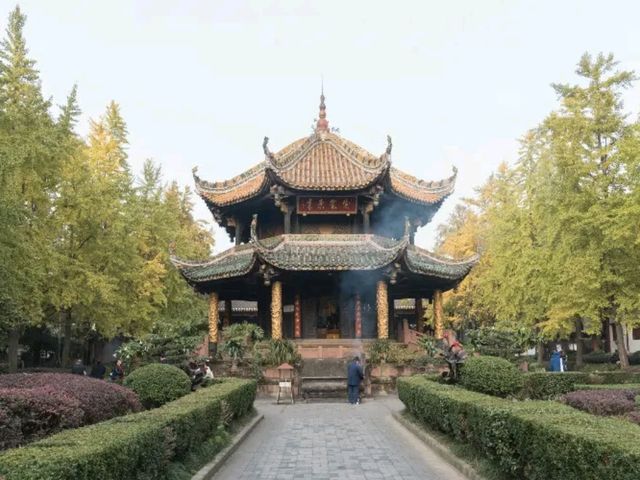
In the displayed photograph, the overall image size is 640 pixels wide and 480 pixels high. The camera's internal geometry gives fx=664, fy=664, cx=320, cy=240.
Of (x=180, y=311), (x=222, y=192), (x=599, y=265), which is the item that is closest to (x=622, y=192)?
(x=599, y=265)

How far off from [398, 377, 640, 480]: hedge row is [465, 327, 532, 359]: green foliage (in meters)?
12.5

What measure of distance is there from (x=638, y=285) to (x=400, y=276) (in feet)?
29.3

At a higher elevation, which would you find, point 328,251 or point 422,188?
point 422,188

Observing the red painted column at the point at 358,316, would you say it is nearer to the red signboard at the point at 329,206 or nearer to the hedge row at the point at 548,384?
the red signboard at the point at 329,206

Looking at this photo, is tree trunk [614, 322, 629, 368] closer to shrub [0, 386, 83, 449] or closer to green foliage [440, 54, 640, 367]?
green foliage [440, 54, 640, 367]

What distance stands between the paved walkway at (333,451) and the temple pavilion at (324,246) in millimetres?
7875

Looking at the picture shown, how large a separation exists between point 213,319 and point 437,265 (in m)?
9.45

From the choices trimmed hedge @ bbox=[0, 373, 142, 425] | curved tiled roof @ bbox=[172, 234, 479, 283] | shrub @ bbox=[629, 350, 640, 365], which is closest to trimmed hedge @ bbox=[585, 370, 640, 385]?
curved tiled roof @ bbox=[172, 234, 479, 283]

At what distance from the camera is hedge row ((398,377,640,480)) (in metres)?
5.60

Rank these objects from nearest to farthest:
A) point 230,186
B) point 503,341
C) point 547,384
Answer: point 547,384 < point 503,341 < point 230,186

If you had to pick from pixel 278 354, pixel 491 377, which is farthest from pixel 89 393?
pixel 278 354

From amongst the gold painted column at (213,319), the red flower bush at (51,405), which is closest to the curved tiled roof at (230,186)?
the gold painted column at (213,319)

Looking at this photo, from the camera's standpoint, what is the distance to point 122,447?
6512 millimetres

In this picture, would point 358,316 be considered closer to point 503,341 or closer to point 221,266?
point 503,341
